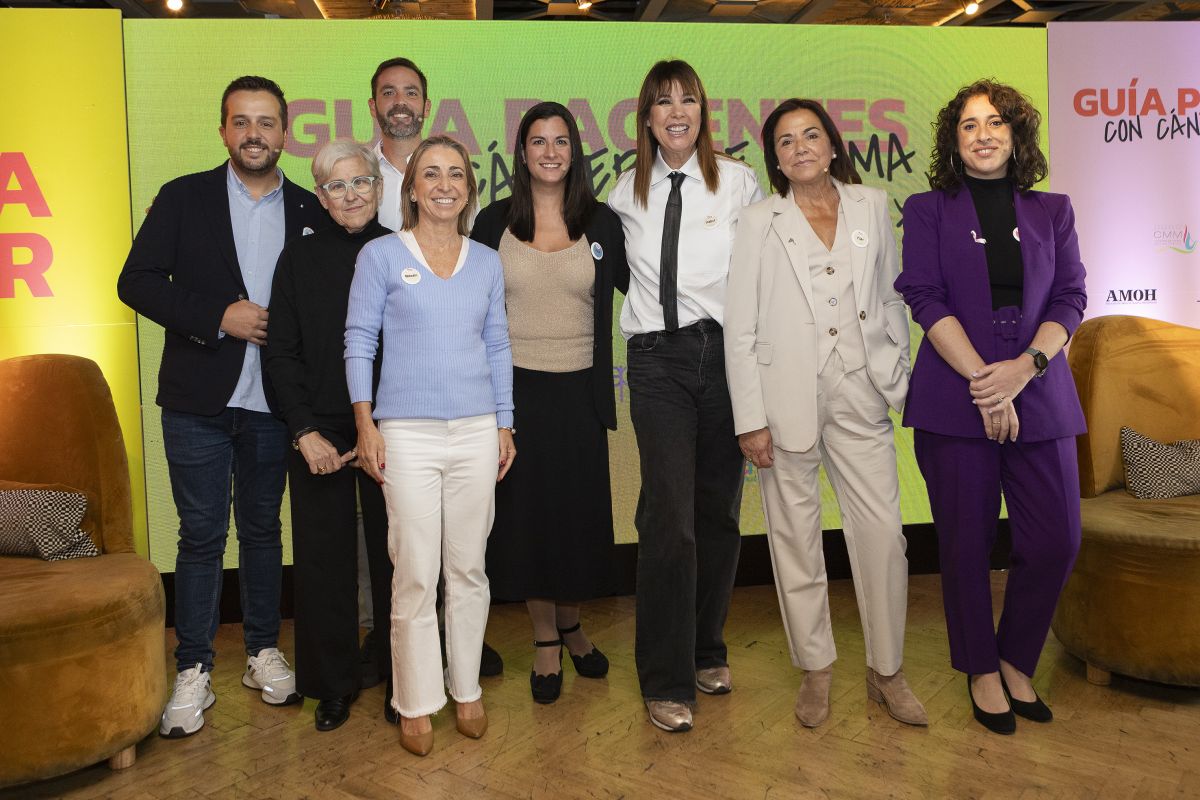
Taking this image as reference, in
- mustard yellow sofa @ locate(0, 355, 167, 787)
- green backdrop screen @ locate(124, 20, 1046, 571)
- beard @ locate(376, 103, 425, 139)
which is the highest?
green backdrop screen @ locate(124, 20, 1046, 571)

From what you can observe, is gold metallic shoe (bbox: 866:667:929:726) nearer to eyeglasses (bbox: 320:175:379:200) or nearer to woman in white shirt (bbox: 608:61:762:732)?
woman in white shirt (bbox: 608:61:762:732)

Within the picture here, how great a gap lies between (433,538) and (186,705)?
0.95 metres

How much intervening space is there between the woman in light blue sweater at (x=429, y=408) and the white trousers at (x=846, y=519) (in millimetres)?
814

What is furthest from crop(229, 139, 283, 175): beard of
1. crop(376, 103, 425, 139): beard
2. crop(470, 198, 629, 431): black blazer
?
crop(470, 198, 629, 431): black blazer

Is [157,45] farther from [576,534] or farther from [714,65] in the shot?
[576,534]

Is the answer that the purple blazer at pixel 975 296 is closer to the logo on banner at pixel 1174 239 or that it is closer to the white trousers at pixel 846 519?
the white trousers at pixel 846 519

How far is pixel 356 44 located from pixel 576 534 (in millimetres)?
2255

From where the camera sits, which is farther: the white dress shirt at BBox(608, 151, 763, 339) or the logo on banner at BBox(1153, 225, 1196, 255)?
the logo on banner at BBox(1153, 225, 1196, 255)

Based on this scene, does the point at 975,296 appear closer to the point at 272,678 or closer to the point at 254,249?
the point at 254,249

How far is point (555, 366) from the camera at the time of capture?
111 inches

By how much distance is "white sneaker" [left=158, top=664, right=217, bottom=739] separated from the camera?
109 inches

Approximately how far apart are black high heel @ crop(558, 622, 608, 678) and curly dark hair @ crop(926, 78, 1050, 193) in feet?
5.81

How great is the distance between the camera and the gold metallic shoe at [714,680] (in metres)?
2.96

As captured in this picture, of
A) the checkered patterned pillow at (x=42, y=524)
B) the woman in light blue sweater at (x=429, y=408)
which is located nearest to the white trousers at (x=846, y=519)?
the woman in light blue sweater at (x=429, y=408)
